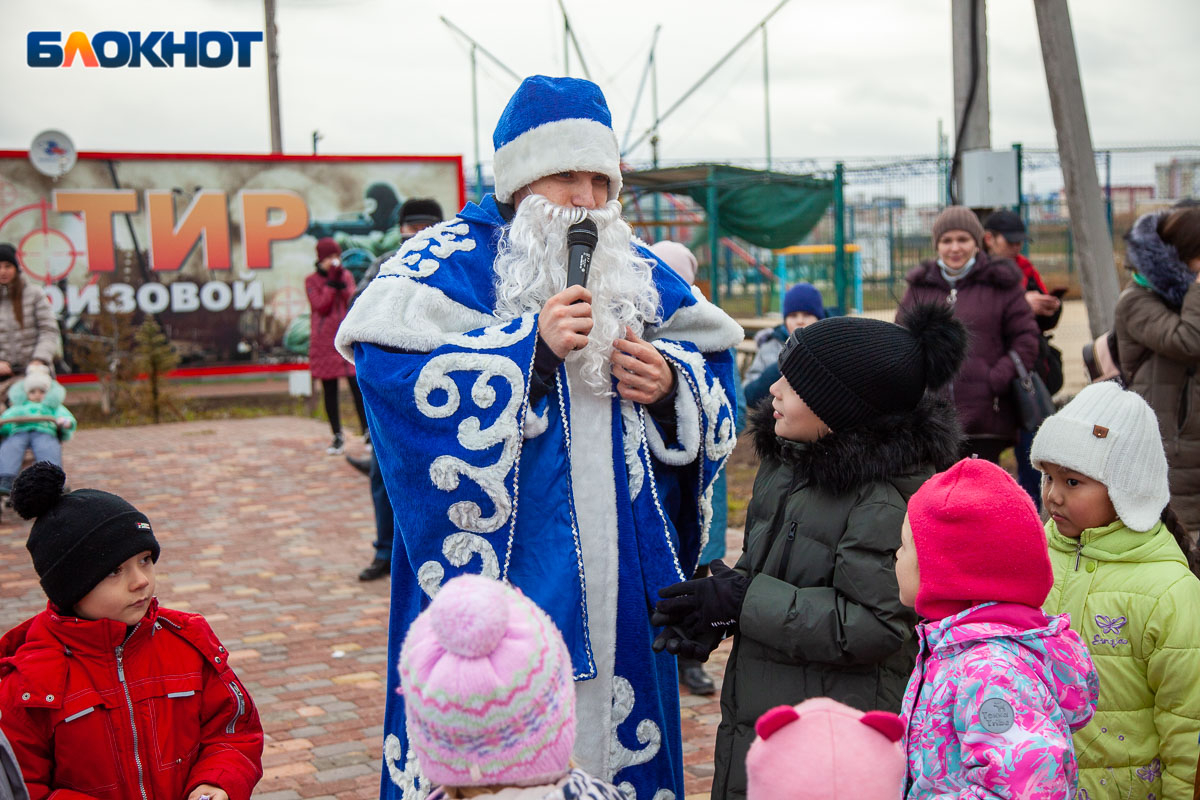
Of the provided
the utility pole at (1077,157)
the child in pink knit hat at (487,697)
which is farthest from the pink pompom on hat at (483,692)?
the utility pole at (1077,157)

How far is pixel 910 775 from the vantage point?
80.4 inches

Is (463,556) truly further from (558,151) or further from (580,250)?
(558,151)

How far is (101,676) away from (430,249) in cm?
118

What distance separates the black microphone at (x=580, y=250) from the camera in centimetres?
262

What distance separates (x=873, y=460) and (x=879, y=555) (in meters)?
0.19

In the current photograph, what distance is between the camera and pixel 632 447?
271cm

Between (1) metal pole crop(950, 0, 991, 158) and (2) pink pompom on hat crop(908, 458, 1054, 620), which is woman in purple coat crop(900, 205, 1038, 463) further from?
(2) pink pompom on hat crop(908, 458, 1054, 620)

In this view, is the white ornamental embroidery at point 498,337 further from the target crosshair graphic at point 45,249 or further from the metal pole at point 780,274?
the metal pole at point 780,274

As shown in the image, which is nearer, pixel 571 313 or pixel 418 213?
pixel 571 313

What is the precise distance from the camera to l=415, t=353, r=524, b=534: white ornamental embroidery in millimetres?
2520

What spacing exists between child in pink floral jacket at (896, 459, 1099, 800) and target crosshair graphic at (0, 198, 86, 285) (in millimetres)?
15005

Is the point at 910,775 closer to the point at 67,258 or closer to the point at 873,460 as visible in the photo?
the point at 873,460

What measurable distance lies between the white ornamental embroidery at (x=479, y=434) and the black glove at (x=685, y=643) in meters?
0.42

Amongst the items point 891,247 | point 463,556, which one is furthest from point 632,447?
point 891,247
